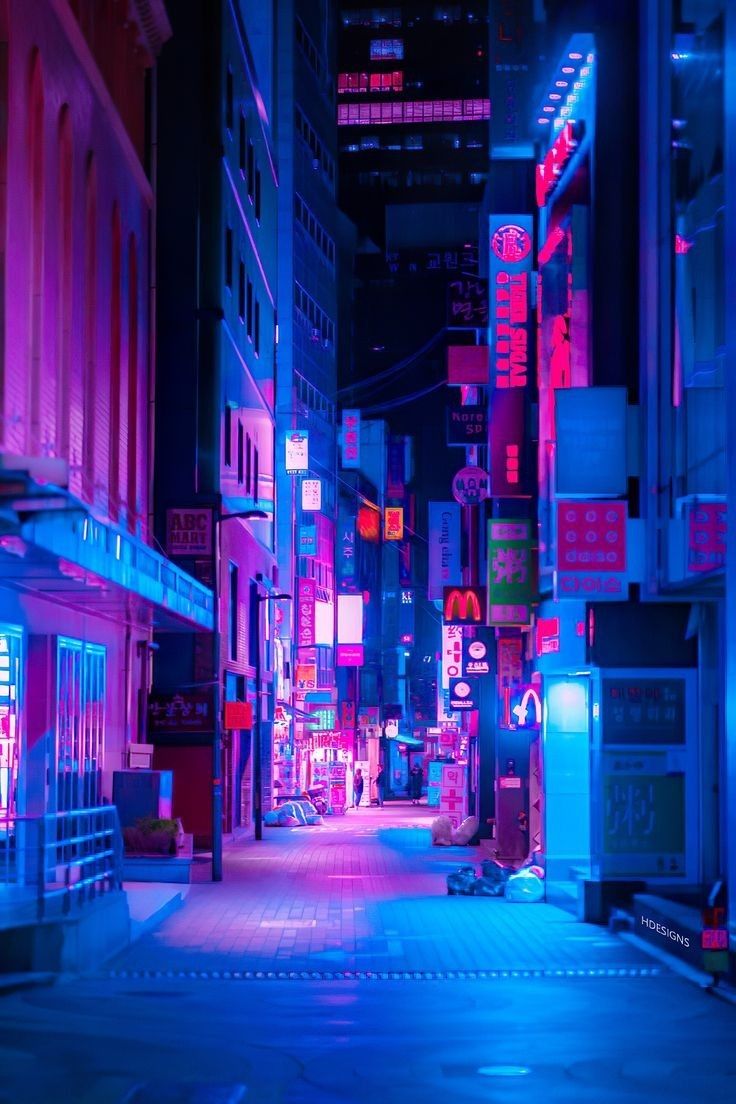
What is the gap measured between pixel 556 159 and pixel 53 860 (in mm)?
15551

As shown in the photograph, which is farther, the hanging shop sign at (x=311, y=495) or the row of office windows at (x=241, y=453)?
the hanging shop sign at (x=311, y=495)

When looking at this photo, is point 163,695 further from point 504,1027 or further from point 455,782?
point 504,1027

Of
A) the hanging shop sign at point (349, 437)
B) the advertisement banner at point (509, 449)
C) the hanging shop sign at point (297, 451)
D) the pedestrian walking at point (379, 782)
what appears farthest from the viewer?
the pedestrian walking at point (379, 782)

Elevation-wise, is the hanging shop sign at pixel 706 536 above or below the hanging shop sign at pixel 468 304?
below

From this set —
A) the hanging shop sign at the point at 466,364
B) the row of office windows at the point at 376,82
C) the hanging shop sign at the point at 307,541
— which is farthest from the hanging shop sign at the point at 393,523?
the hanging shop sign at the point at 466,364

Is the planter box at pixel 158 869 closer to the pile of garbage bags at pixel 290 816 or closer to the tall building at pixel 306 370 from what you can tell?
the pile of garbage bags at pixel 290 816

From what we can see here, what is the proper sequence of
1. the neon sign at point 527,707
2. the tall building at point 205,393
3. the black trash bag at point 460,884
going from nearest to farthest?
1. the black trash bag at point 460,884
2. the neon sign at point 527,707
3. the tall building at point 205,393

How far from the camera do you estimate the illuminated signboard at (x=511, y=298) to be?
31.8 meters

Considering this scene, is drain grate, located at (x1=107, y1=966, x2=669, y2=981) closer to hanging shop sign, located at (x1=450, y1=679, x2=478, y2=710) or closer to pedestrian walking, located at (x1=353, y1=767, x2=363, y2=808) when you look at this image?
hanging shop sign, located at (x1=450, y1=679, x2=478, y2=710)

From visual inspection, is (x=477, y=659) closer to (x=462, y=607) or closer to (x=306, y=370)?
(x=462, y=607)

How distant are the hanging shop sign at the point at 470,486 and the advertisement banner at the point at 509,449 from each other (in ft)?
46.2

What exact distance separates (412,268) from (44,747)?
99640 mm

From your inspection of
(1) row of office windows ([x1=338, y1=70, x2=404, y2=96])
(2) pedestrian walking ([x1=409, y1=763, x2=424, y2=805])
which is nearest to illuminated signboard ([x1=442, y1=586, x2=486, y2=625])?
(2) pedestrian walking ([x1=409, y1=763, x2=424, y2=805])

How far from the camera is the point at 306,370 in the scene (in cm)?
7794
